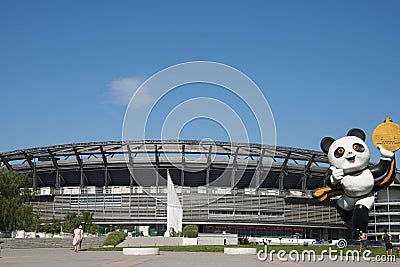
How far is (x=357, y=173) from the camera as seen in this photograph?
23000mm

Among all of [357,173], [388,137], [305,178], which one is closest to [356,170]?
[357,173]

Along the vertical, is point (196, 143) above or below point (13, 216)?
above

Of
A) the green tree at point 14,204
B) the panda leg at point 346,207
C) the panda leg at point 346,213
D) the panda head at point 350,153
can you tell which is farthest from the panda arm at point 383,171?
the green tree at point 14,204

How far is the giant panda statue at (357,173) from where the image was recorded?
2286cm

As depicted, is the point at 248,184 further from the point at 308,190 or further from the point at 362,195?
the point at 362,195

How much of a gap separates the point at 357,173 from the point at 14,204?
33043 millimetres

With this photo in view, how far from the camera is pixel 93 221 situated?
72.8m

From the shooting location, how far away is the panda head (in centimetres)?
2273

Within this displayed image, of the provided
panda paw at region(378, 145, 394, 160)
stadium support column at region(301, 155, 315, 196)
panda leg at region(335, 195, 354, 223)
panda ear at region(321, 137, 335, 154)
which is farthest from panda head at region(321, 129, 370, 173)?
stadium support column at region(301, 155, 315, 196)

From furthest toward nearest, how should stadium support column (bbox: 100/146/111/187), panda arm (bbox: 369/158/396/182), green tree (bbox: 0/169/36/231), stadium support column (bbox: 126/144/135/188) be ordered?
1. stadium support column (bbox: 100/146/111/187)
2. stadium support column (bbox: 126/144/135/188)
3. green tree (bbox: 0/169/36/231)
4. panda arm (bbox: 369/158/396/182)

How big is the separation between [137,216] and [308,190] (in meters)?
25.5

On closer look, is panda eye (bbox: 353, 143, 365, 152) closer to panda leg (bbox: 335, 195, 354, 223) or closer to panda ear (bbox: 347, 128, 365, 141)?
panda ear (bbox: 347, 128, 365, 141)

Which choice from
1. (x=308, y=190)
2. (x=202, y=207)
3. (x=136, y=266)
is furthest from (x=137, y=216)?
(x=136, y=266)

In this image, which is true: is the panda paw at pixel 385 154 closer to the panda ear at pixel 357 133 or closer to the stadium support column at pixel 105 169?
the panda ear at pixel 357 133
